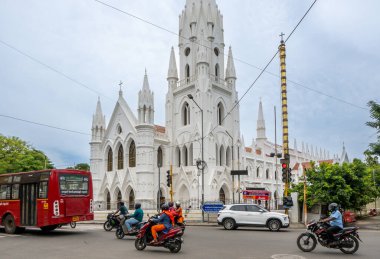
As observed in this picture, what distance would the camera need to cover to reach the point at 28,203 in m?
16.3

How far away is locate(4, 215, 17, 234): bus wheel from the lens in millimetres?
16750

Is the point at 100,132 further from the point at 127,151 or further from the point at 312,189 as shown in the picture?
the point at 312,189

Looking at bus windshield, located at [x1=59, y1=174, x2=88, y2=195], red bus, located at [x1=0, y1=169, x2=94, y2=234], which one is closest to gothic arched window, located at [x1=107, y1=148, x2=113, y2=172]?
red bus, located at [x1=0, y1=169, x2=94, y2=234]

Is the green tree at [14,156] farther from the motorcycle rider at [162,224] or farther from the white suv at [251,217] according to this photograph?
the motorcycle rider at [162,224]

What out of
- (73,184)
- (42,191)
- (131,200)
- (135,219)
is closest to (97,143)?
(131,200)

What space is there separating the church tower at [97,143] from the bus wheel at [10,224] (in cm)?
3299

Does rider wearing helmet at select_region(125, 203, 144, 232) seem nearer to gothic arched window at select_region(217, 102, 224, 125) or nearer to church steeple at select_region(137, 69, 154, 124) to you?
church steeple at select_region(137, 69, 154, 124)

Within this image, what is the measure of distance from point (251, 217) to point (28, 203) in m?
10.3

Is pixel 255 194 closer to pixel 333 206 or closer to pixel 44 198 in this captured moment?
pixel 44 198

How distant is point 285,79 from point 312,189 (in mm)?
7338

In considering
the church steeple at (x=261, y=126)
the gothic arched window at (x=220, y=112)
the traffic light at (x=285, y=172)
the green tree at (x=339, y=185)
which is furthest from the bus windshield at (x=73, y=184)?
the church steeple at (x=261, y=126)

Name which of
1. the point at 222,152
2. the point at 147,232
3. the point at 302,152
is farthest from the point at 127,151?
the point at 302,152

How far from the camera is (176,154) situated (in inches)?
1874

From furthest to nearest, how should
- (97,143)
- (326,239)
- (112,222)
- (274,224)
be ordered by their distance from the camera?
(97,143) < (274,224) < (112,222) < (326,239)
